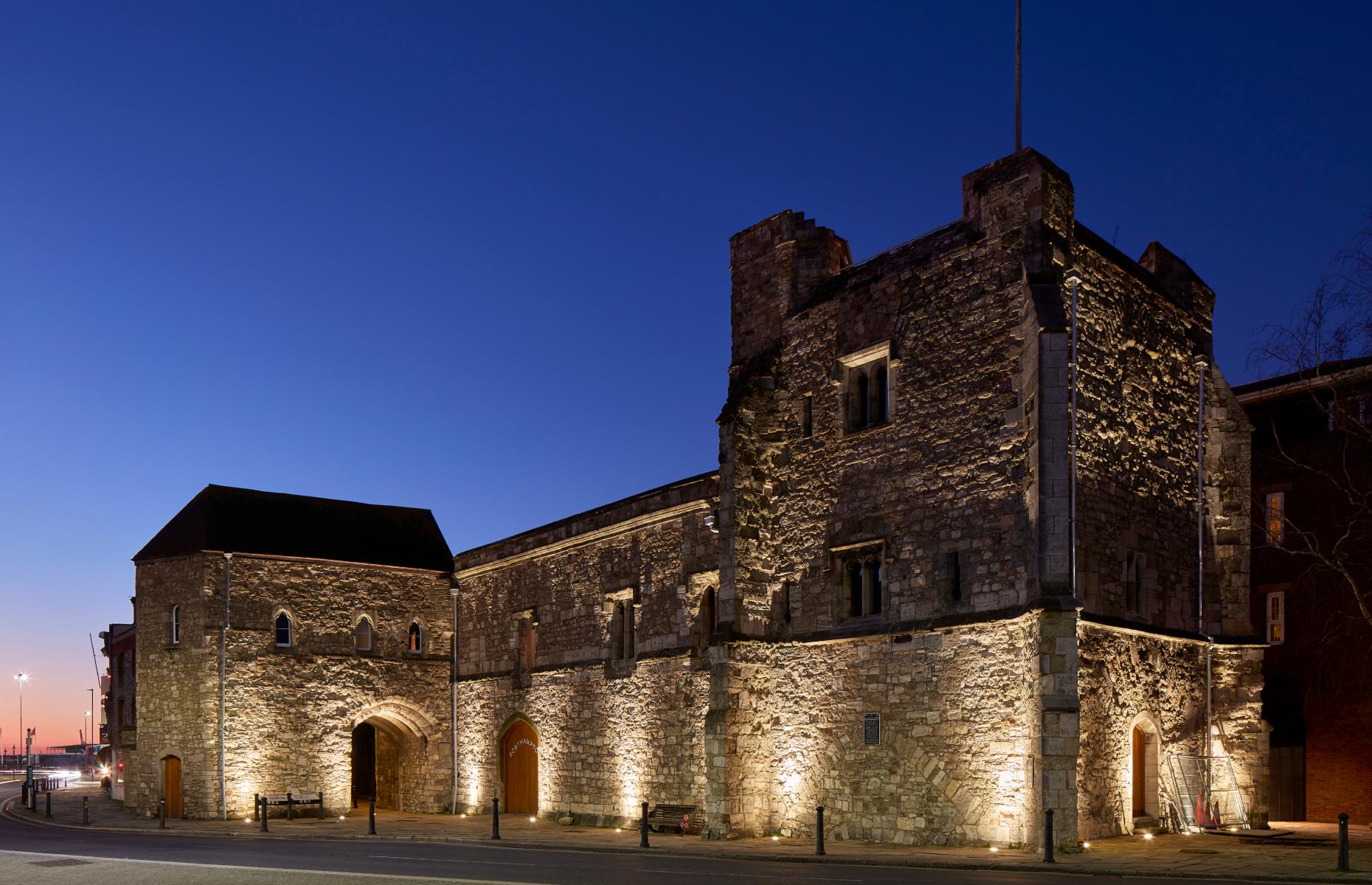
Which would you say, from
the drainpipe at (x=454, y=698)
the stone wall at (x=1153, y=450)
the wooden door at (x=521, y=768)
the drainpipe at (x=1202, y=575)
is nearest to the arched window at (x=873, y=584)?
the stone wall at (x=1153, y=450)

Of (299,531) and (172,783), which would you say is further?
(299,531)

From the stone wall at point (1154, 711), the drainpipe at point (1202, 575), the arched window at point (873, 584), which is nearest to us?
the stone wall at point (1154, 711)

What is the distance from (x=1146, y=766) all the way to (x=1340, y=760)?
9.46 m

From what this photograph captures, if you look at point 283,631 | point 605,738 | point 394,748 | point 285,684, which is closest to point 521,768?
point 605,738

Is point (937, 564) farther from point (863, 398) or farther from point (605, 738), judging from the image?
point (605, 738)

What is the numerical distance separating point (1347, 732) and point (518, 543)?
785 inches

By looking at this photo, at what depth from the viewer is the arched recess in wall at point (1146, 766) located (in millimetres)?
19703

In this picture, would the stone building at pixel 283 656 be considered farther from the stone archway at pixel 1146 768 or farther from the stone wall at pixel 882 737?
the stone archway at pixel 1146 768

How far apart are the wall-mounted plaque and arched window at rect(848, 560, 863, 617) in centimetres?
185

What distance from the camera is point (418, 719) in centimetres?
3459

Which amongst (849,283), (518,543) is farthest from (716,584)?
(518,543)

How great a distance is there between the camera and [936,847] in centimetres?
1891

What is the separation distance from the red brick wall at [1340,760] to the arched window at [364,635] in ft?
78.8

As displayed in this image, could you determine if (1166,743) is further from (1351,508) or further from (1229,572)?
(1351,508)
